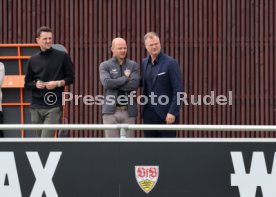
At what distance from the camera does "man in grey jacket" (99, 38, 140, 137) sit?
447 inches

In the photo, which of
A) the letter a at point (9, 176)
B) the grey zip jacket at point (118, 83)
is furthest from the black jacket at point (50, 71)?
the letter a at point (9, 176)

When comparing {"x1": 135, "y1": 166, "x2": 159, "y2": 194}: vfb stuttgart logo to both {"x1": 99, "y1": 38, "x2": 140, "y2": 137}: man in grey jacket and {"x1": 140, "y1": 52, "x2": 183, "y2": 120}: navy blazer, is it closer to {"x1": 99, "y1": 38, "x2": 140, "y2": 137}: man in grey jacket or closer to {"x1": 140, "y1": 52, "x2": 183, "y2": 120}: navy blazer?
{"x1": 140, "y1": 52, "x2": 183, "y2": 120}: navy blazer

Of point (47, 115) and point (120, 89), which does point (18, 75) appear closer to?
→ point (47, 115)

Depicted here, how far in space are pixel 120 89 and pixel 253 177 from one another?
286 cm

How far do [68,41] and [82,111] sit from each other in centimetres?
132

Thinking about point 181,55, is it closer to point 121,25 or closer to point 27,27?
point 121,25

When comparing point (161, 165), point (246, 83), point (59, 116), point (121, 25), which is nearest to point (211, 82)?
point (246, 83)

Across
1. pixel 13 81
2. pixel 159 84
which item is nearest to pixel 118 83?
pixel 159 84

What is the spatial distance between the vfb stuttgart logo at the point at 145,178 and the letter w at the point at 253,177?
759 millimetres

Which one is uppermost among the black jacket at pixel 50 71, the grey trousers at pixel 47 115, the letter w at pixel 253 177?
the black jacket at pixel 50 71

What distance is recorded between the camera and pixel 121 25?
57.4 ft

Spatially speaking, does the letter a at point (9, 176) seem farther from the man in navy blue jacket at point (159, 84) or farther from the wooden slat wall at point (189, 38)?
the wooden slat wall at point (189, 38)

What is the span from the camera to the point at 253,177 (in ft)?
29.6

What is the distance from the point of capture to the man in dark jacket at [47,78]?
11.5 m
